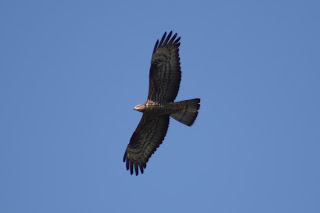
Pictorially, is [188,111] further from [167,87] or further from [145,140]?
[145,140]

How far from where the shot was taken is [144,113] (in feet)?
49.2

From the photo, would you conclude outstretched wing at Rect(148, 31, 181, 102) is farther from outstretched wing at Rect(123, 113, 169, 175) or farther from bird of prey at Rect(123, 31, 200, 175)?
outstretched wing at Rect(123, 113, 169, 175)

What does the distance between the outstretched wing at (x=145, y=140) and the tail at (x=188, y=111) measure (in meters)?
0.54

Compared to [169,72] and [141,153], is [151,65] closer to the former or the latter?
[169,72]

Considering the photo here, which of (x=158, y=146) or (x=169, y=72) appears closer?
(x=169, y=72)

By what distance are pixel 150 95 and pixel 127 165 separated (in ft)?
7.30

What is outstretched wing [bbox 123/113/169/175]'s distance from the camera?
15227 mm

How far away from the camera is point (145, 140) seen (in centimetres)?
1549

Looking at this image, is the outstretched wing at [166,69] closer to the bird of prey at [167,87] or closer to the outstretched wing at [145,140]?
the bird of prey at [167,87]

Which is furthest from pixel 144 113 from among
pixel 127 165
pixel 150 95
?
pixel 127 165

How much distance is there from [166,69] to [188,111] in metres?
1.22

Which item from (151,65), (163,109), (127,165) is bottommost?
(127,165)

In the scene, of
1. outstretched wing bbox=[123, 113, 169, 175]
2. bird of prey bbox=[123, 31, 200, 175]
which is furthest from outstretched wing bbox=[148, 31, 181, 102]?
outstretched wing bbox=[123, 113, 169, 175]

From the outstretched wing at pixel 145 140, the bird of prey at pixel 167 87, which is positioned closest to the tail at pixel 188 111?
the bird of prey at pixel 167 87
